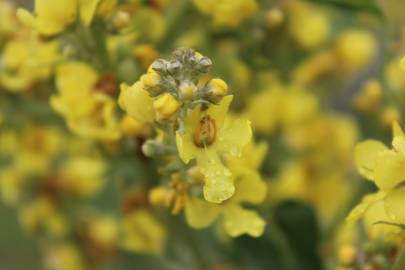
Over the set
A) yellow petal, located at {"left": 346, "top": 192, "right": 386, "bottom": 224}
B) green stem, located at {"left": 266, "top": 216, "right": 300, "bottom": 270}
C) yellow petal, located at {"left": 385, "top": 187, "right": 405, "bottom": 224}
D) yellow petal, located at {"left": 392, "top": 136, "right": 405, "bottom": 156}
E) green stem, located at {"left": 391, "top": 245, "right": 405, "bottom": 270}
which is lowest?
green stem, located at {"left": 266, "top": 216, "right": 300, "bottom": 270}

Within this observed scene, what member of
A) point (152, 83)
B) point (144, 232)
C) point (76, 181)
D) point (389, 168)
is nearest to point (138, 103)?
point (152, 83)

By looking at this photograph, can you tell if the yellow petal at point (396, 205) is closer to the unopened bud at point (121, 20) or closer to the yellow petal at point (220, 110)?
the yellow petal at point (220, 110)

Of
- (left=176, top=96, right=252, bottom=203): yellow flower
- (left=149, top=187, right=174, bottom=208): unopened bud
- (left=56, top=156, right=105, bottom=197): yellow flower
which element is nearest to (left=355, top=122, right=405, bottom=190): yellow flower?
(left=176, top=96, right=252, bottom=203): yellow flower

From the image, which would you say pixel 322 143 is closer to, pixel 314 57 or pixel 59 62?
pixel 314 57

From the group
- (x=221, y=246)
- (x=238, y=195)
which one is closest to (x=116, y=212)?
(x=221, y=246)

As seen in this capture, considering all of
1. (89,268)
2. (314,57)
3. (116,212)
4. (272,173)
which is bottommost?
(89,268)

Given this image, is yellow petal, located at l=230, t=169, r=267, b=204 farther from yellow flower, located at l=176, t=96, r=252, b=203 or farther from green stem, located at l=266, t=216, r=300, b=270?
green stem, located at l=266, t=216, r=300, b=270

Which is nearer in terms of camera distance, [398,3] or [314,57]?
[314,57]
